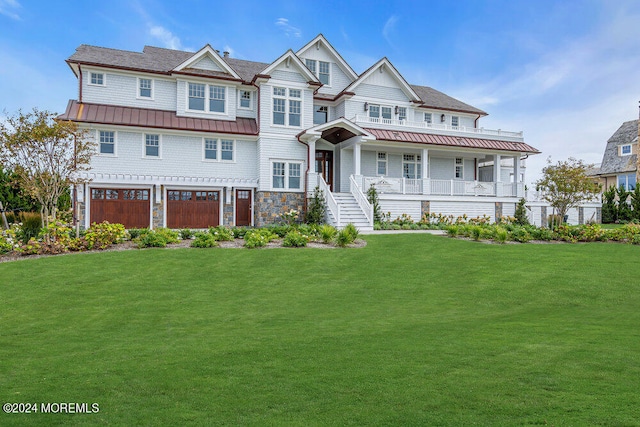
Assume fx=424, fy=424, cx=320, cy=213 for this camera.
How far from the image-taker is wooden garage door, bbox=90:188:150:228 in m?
21.4

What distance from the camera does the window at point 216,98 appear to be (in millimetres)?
23844

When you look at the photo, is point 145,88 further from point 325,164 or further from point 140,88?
point 325,164

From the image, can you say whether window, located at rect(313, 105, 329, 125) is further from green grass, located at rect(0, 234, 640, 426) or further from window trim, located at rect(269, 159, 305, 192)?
green grass, located at rect(0, 234, 640, 426)

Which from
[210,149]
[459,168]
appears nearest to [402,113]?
[459,168]

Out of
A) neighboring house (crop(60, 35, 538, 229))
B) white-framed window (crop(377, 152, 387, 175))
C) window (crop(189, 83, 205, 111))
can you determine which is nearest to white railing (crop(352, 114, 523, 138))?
neighboring house (crop(60, 35, 538, 229))

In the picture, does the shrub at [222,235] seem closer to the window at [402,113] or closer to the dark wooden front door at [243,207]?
the dark wooden front door at [243,207]

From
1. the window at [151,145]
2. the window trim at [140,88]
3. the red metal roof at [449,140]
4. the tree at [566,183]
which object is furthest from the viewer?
the red metal roof at [449,140]

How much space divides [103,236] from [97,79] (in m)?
12.3

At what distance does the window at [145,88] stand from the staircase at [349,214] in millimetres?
11558

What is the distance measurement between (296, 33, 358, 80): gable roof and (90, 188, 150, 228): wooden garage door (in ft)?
40.9

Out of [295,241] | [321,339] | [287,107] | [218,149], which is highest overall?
[287,107]

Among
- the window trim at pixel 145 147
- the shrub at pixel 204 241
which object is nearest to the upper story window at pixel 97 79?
the window trim at pixel 145 147

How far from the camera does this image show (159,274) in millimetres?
10852

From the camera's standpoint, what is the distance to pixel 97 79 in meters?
22.2
